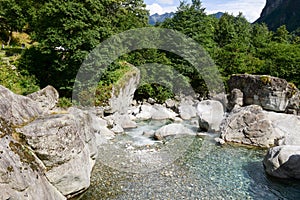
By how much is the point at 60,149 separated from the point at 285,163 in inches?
409

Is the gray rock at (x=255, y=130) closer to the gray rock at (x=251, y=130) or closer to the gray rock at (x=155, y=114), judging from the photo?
the gray rock at (x=251, y=130)

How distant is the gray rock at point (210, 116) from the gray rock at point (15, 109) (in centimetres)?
1364

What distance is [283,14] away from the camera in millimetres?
117250

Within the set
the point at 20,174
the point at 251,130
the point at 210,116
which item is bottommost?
the point at 251,130

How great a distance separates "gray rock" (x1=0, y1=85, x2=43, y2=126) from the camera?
8367 mm

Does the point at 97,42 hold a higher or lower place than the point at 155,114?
higher

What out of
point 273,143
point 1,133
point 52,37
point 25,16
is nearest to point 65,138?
point 1,133

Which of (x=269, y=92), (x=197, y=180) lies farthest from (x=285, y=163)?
(x=269, y=92)

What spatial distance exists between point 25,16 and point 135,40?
54.3 feet

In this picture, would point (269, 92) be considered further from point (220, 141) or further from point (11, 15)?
point (11, 15)

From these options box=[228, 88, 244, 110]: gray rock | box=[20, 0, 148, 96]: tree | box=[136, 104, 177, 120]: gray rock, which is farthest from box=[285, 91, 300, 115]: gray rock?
box=[20, 0, 148, 96]: tree

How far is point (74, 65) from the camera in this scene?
2092cm

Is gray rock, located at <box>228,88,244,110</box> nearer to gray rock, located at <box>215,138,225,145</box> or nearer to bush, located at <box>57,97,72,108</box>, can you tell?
gray rock, located at <box>215,138,225,145</box>

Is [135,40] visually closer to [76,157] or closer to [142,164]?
[142,164]
